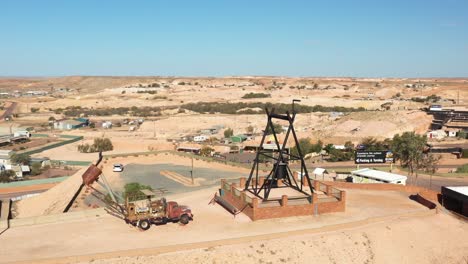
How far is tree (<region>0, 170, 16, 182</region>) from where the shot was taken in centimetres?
4511

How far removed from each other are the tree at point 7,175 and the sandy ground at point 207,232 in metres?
24.6

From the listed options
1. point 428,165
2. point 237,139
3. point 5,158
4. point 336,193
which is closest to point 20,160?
point 5,158

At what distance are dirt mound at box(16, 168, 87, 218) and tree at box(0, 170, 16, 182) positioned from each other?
1233 cm

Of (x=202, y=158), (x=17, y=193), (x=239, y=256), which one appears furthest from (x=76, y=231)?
(x=202, y=158)

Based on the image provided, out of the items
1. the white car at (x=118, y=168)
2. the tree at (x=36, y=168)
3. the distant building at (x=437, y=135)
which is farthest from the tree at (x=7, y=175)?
the distant building at (x=437, y=135)

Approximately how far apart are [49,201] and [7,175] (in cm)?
1558

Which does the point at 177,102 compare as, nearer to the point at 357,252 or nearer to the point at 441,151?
the point at 441,151

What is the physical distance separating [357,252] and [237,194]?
817 cm

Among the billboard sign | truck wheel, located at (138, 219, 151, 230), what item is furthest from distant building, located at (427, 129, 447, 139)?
truck wheel, located at (138, 219, 151, 230)

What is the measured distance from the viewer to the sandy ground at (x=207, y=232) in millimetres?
20562

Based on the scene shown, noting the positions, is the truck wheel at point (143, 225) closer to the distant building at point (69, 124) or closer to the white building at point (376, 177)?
the white building at point (376, 177)

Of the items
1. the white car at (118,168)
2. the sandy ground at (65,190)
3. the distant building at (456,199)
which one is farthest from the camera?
the white car at (118,168)

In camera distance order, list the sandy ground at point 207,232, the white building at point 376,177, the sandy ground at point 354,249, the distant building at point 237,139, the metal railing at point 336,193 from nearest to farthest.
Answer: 1. the sandy ground at point 354,249
2. the sandy ground at point 207,232
3. the metal railing at point 336,193
4. the white building at point 376,177
5. the distant building at point 237,139

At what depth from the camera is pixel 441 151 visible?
56.4 metres
